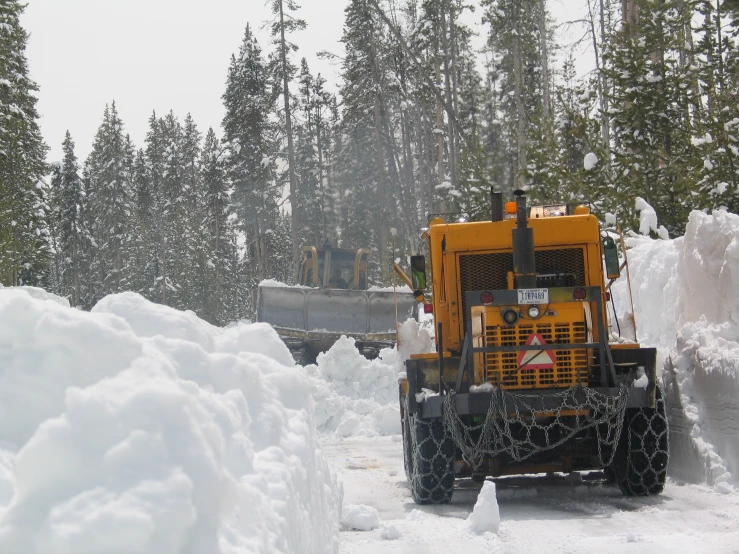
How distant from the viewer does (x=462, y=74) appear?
54.7m

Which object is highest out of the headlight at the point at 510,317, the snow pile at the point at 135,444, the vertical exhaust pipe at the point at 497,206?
the vertical exhaust pipe at the point at 497,206

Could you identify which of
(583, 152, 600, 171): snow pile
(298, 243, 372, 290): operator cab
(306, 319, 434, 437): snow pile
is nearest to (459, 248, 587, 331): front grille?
(306, 319, 434, 437): snow pile

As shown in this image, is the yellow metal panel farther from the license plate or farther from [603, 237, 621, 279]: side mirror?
[603, 237, 621, 279]: side mirror

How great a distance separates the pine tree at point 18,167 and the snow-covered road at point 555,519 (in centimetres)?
1819

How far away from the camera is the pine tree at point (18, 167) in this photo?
95.6 ft

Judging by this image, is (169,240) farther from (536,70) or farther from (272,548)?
(272,548)

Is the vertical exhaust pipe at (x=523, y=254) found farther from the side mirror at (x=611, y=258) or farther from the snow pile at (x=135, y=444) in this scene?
the snow pile at (x=135, y=444)

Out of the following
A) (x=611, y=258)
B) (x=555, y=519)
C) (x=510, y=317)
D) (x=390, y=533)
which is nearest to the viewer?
(x=390, y=533)

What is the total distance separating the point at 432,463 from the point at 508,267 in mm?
1943

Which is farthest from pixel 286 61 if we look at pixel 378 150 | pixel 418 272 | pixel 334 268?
pixel 418 272

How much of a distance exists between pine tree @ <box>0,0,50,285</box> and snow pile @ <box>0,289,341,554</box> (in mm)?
21707

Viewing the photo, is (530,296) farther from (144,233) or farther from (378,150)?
(144,233)

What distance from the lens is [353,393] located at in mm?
17438

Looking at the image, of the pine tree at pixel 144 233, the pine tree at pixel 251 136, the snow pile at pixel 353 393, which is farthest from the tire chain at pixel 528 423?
the pine tree at pixel 144 233
